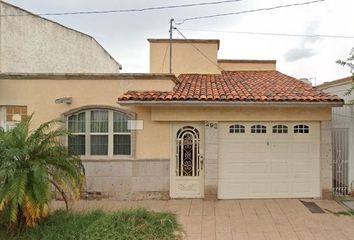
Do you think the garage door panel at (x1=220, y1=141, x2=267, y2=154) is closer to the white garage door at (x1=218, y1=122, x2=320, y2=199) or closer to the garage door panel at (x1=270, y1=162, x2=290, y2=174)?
the white garage door at (x1=218, y1=122, x2=320, y2=199)

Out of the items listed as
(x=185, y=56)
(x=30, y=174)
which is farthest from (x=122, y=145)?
(x=185, y=56)

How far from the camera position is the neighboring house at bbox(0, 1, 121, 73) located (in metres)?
13.6

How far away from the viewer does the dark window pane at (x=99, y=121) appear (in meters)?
11.3

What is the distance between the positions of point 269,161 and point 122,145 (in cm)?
467

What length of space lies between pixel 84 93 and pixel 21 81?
2058 millimetres

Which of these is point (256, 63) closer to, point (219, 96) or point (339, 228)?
point (219, 96)

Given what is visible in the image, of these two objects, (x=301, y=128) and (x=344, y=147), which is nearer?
(x=301, y=128)

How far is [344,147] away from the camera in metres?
11.7

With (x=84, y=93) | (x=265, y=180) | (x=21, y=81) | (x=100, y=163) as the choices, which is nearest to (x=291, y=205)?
(x=265, y=180)

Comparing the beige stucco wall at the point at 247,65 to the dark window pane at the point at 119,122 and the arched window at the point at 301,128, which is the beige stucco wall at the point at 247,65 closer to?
the arched window at the point at 301,128

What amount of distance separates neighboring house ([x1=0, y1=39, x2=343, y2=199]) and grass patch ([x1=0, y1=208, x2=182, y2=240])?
2807 millimetres

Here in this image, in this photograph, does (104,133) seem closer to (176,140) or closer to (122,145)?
(122,145)

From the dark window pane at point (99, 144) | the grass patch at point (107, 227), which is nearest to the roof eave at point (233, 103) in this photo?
the dark window pane at point (99, 144)

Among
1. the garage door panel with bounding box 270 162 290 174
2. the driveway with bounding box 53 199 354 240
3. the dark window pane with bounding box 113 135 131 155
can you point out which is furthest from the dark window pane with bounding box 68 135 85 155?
the garage door panel with bounding box 270 162 290 174
